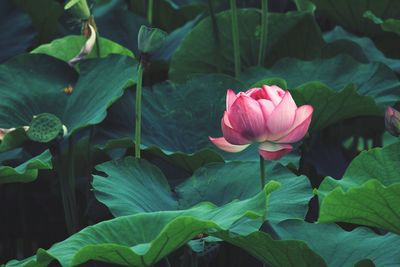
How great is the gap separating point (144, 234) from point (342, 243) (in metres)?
0.27

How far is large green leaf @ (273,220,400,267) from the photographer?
Answer: 1.34 meters

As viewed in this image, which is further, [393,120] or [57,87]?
[57,87]

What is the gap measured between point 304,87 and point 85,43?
419 mm

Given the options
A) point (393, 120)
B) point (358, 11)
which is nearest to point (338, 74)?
point (358, 11)

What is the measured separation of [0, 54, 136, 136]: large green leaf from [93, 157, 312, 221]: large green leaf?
0.27 metres

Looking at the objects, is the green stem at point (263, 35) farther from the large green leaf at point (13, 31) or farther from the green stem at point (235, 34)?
the large green leaf at point (13, 31)

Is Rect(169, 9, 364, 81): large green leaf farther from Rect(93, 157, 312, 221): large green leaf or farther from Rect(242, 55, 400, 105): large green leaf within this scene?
Rect(93, 157, 312, 221): large green leaf

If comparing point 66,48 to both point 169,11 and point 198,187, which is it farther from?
point 198,187

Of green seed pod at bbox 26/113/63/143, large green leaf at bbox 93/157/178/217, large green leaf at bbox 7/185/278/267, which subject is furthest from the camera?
green seed pod at bbox 26/113/63/143

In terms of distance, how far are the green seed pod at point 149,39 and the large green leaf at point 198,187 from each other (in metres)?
0.17

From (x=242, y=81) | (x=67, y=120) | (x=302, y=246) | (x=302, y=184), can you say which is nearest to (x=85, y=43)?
(x=67, y=120)

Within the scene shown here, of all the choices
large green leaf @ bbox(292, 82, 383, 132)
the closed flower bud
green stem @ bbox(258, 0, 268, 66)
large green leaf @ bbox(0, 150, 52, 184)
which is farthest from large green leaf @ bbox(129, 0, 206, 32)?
the closed flower bud

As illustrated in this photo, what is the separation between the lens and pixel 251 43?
212cm

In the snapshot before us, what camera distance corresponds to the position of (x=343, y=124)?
2498 millimetres
